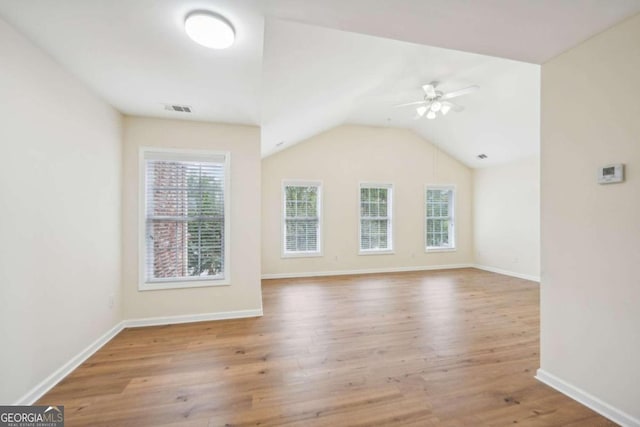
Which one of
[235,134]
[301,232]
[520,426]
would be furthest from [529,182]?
[235,134]

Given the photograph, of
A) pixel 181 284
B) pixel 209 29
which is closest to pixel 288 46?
pixel 209 29

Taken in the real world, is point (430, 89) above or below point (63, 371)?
above

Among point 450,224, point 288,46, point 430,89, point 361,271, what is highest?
point 430,89

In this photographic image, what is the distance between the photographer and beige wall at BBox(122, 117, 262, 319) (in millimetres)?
3182

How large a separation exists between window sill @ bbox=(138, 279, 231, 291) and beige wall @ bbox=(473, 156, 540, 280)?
6.07m

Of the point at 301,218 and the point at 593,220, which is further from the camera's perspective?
the point at 301,218

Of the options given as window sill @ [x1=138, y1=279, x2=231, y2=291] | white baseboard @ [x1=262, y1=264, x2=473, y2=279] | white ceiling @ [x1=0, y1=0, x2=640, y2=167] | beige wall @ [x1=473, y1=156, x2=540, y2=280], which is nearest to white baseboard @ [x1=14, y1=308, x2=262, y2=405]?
window sill @ [x1=138, y1=279, x2=231, y2=291]

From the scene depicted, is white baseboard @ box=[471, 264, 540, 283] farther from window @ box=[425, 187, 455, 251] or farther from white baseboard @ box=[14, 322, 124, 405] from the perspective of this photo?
white baseboard @ box=[14, 322, 124, 405]

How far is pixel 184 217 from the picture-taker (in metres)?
3.37

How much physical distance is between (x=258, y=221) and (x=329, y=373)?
2004 millimetres

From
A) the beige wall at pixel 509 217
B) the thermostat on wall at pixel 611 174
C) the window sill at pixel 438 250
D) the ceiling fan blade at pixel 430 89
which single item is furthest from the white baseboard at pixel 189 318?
the beige wall at pixel 509 217

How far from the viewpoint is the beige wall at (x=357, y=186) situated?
19.4ft

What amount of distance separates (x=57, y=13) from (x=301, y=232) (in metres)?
4.94

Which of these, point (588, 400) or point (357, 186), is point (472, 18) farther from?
point (357, 186)
